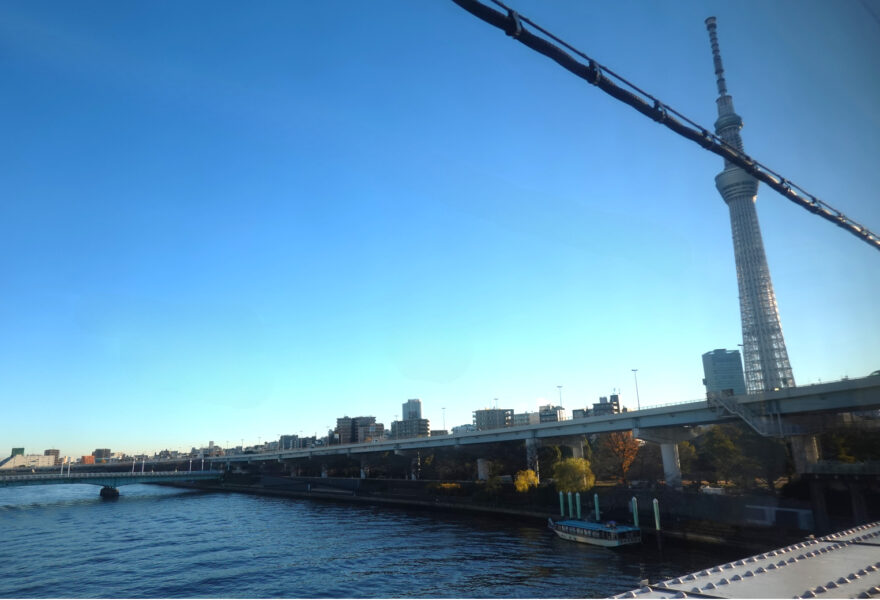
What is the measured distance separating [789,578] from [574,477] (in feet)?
163

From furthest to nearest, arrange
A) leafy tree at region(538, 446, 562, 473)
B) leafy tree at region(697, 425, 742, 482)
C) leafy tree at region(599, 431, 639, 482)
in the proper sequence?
leafy tree at region(538, 446, 562, 473), leafy tree at region(599, 431, 639, 482), leafy tree at region(697, 425, 742, 482)

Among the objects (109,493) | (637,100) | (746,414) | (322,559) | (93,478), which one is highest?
(637,100)

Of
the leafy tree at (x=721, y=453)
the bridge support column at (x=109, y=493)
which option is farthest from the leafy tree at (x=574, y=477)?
the bridge support column at (x=109, y=493)

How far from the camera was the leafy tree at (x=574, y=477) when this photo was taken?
61594 mm

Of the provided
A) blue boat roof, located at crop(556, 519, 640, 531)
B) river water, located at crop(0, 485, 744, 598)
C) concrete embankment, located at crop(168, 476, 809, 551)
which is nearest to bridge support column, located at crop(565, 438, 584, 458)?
concrete embankment, located at crop(168, 476, 809, 551)

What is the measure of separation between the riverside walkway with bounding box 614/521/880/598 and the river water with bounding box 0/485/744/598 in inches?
714

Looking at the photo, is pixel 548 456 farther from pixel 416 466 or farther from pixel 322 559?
pixel 322 559

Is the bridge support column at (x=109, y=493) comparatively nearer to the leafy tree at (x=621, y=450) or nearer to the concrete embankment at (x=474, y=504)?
the concrete embankment at (x=474, y=504)

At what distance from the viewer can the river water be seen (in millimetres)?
35562

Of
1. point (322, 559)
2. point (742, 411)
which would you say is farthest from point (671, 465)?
point (322, 559)

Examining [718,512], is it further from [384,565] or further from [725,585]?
[725,585]

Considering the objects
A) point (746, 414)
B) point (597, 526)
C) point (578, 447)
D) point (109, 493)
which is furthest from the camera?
point (109, 493)

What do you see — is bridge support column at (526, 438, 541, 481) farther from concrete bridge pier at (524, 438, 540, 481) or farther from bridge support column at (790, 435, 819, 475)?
bridge support column at (790, 435, 819, 475)

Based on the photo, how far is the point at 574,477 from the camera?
204ft
